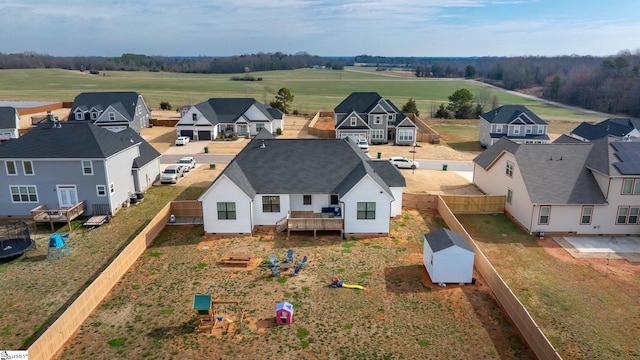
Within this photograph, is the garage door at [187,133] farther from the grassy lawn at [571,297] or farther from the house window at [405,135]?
the grassy lawn at [571,297]

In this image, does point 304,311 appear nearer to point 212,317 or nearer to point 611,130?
point 212,317

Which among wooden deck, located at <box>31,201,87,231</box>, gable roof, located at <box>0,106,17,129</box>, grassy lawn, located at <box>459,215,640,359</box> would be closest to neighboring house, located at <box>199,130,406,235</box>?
grassy lawn, located at <box>459,215,640,359</box>

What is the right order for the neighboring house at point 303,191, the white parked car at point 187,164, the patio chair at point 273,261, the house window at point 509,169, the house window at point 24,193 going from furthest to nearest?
the white parked car at point 187,164, the house window at point 509,169, the house window at point 24,193, the neighboring house at point 303,191, the patio chair at point 273,261

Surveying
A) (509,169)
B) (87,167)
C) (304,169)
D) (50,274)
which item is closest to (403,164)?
(509,169)

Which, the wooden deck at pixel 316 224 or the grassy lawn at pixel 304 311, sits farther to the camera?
the wooden deck at pixel 316 224

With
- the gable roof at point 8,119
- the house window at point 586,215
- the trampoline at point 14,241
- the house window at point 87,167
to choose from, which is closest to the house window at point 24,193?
the trampoline at point 14,241

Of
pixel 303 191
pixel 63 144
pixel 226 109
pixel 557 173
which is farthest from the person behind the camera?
pixel 226 109

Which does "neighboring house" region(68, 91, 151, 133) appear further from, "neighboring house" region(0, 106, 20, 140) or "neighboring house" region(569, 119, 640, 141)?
"neighboring house" region(569, 119, 640, 141)
